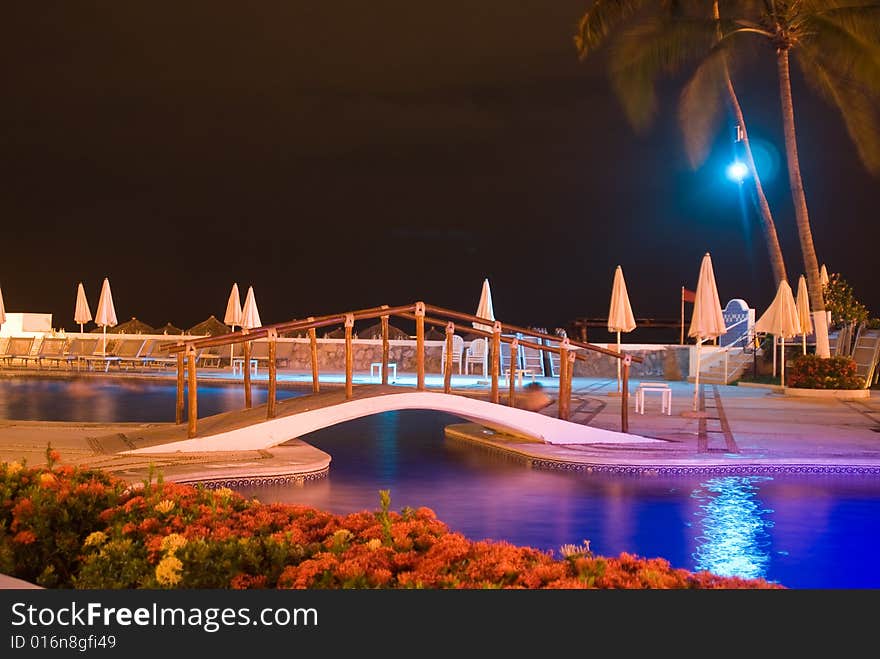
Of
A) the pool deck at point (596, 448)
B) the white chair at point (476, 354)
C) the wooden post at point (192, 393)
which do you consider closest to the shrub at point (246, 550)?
the pool deck at point (596, 448)

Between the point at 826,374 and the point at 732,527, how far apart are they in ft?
39.2

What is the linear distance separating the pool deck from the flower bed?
2.79 meters

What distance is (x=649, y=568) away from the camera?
399cm

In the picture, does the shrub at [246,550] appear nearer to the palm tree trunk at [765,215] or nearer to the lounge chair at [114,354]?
the palm tree trunk at [765,215]

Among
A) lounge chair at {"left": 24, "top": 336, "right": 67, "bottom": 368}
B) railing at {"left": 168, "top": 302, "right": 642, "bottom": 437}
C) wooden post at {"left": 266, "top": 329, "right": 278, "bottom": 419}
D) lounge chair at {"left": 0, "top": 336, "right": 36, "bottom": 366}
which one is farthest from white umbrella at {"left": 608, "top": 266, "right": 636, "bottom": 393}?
lounge chair at {"left": 0, "top": 336, "right": 36, "bottom": 366}

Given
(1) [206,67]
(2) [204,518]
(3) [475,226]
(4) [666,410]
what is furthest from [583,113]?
(2) [204,518]

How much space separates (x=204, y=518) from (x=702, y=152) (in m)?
18.1

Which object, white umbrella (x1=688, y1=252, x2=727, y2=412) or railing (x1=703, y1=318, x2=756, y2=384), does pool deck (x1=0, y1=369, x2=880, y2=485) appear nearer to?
white umbrella (x1=688, y1=252, x2=727, y2=412)

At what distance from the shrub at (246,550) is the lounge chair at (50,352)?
20.5 m

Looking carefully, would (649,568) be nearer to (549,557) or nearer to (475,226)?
(549,557)

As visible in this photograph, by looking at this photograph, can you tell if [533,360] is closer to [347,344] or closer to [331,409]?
[347,344]

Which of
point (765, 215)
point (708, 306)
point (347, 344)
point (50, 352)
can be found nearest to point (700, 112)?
point (765, 215)

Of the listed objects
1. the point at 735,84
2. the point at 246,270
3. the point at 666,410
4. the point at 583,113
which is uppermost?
the point at 583,113

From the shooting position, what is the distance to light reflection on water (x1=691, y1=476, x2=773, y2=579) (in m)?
6.31
